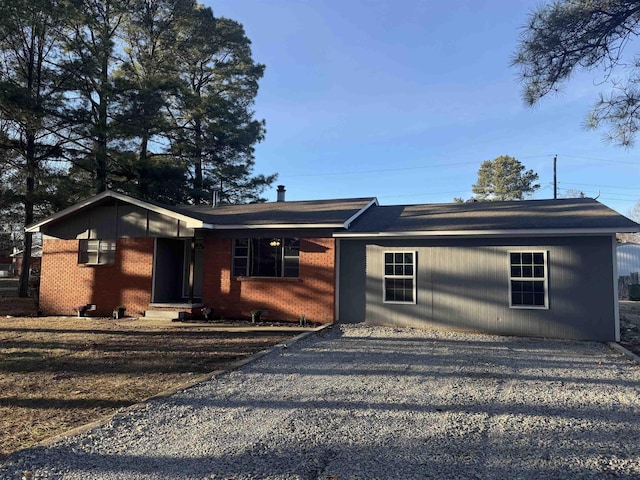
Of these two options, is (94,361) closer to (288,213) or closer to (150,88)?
(288,213)

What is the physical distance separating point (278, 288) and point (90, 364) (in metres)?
5.55

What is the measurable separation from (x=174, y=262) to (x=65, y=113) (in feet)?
31.4

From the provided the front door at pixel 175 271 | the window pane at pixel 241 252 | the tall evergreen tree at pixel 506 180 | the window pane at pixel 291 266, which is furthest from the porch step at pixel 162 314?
the tall evergreen tree at pixel 506 180

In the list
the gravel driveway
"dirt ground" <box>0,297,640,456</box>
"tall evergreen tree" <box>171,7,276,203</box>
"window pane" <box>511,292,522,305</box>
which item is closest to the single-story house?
"window pane" <box>511,292,522,305</box>

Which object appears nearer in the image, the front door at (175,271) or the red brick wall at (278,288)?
the red brick wall at (278,288)

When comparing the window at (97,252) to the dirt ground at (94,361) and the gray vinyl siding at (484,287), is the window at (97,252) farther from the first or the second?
the gray vinyl siding at (484,287)

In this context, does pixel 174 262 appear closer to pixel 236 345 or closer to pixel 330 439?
pixel 236 345

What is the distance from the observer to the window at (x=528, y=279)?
9617 mm

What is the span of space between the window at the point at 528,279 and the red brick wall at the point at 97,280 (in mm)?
10022

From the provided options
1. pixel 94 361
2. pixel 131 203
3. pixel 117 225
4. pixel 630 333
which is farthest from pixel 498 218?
pixel 117 225

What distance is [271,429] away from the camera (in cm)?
411

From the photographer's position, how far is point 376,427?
13.7 ft

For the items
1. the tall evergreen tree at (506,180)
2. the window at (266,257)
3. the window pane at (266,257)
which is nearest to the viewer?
the window at (266,257)

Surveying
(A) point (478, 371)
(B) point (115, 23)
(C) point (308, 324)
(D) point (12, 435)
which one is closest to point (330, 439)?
(D) point (12, 435)
